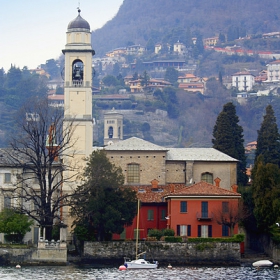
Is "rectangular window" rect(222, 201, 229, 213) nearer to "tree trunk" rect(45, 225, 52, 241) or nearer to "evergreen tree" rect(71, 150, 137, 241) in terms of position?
"evergreen tree" rect(71, 150, 137, 241)

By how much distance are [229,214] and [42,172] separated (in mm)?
13048

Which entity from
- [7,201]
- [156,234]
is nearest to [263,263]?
[156,234]

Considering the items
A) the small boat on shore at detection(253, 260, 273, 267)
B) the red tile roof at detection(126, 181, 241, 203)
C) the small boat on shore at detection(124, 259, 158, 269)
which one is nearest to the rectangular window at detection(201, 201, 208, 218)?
the red tile roof at detection(126, 181, 241, 203)

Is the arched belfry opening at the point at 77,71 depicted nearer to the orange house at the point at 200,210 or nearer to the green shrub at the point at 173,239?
the orange house at the point at 200,210

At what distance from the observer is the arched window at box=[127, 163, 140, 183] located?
94.1 meters

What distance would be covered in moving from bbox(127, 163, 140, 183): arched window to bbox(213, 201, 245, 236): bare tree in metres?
11.7

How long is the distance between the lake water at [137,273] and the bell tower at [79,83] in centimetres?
1704

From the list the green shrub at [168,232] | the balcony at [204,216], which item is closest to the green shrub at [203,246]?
the green shrub at [168,232]

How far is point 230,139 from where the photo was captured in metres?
102

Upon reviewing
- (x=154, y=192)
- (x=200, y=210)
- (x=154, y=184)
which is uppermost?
(x=154, y=184)

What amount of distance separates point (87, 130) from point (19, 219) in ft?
36.8

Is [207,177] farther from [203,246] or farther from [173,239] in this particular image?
[203,246]

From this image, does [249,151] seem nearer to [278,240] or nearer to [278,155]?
[278,155]

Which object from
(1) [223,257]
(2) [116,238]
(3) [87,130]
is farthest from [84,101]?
(1) [223,257]
